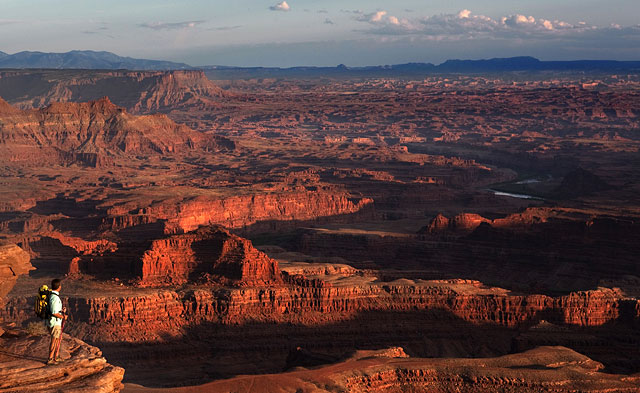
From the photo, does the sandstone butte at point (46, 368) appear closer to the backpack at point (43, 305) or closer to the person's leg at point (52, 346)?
the person's leg at point (52, 346)

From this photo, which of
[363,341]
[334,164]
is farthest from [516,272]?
[334,164]

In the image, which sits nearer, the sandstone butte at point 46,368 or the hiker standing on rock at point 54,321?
the sandstone butte at point 46,368

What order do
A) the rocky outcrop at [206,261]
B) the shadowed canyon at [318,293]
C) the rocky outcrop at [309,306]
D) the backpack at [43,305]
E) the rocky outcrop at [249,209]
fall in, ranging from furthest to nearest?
the rocky outcrop at [249,209] → the rocky outcrop at [206,261] → the rocky outcrop at [309,306] → the shadowed canyon at [318,293] → the backpack at [43,305]

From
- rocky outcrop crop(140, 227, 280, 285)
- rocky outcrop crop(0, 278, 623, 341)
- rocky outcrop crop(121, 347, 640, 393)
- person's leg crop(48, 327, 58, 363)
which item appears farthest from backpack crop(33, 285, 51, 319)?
rocky outcrop crop(140, 227, 280, 285)

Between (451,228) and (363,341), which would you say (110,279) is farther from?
(451,228)

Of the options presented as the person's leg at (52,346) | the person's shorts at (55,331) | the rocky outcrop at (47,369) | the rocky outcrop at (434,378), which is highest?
the person's shorts at (55,331)

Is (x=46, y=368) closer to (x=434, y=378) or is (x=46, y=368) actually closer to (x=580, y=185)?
(x=434, y=378)

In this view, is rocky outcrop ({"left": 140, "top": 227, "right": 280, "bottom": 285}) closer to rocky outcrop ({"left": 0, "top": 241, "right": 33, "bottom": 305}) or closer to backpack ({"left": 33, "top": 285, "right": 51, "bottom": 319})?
rocky outcrop ({"left": 0, "top": 241, "right": 33, "bottom": 305})

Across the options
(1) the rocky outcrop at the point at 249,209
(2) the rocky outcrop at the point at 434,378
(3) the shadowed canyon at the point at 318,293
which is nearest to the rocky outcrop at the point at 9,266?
(3) the shadowed canyon at the point at 318,293
